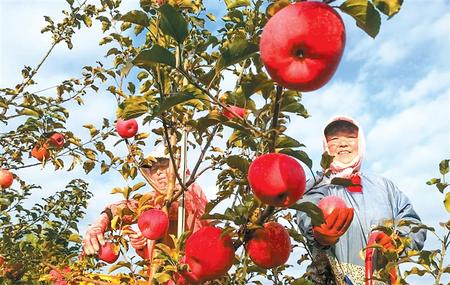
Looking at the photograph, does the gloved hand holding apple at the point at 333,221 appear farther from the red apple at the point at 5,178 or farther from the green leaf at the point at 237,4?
the red apple at the point at 5,178

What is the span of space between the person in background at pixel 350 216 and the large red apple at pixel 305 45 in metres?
1.15

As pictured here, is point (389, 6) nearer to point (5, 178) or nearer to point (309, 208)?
point (309, 208)

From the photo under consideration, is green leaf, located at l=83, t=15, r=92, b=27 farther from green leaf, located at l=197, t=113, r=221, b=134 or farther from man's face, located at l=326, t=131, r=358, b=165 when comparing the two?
green leaf, located at l=197, t=113, r=221, b=134

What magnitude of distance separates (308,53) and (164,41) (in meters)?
1.18

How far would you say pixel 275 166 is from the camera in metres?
1.34

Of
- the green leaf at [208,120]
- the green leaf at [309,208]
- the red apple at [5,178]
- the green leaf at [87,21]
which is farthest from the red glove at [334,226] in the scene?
the red apple at [5,178]

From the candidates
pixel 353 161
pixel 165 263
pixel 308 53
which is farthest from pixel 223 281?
pixel 308 53

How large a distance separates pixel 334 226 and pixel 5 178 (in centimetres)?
249

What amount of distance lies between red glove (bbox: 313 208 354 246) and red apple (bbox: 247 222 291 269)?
0.63m

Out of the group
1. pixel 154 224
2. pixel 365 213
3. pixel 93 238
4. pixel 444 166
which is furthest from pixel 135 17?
pixel 365 213

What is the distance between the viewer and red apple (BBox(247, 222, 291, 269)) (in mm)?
1581

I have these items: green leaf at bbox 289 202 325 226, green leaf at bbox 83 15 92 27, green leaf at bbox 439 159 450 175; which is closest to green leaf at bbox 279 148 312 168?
green leaf at bbox 289 202 325 226

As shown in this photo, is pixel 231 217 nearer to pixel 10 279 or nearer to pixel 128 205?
pixel 128 205

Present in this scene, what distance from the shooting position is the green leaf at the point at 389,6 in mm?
1021
